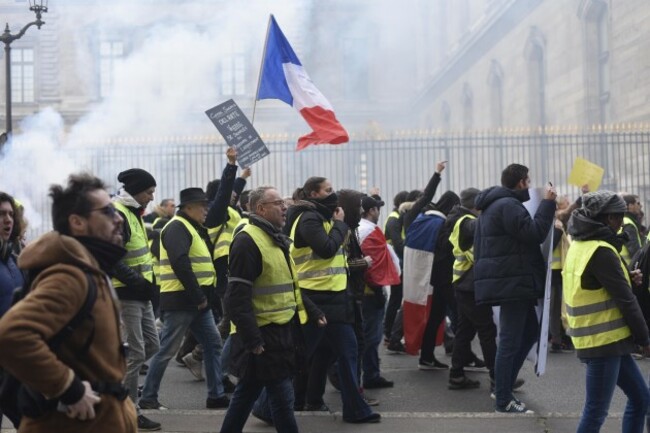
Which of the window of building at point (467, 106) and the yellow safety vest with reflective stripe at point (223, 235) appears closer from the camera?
the yellow safety vest with reflective stripe at point (223, 235)

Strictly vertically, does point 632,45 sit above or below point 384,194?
above

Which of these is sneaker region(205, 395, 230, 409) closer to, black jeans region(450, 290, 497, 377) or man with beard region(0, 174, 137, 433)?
black jeans region(450, 290, 497, 377)

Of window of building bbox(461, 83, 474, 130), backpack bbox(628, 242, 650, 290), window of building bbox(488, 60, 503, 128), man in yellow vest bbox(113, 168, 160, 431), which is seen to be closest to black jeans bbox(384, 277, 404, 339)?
man in yellow vest bbox(113, 168, 160, 431)

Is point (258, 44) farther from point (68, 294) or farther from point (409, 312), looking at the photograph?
point (68, 294)

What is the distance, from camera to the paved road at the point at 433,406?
21.1 feet

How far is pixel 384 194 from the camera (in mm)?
21234

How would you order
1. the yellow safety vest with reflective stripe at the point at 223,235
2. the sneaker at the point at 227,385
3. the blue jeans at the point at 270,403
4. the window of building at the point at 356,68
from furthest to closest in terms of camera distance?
the window of building at the point at 356,68 < the yellow safety vest with reflective stripe at the point at 223,235 < the sneaker at the point at 227,385 < the blue jeans at the point at 270,403

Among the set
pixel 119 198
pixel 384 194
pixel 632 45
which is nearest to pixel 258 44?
pixel 384 194

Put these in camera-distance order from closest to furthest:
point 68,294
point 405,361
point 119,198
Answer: point 68,294 < point 119,198 < point 405,361

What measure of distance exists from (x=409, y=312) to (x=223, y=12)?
28.3 metres

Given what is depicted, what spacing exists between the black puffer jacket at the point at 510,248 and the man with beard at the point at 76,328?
3.66m

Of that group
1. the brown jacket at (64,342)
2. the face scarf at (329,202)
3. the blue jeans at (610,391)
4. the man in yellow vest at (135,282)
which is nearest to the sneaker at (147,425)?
the man in yellow vest at (135,282)

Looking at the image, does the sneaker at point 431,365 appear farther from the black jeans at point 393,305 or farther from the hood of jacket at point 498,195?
the hood of jacket at point 498,195

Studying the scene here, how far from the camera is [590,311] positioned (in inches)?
202
